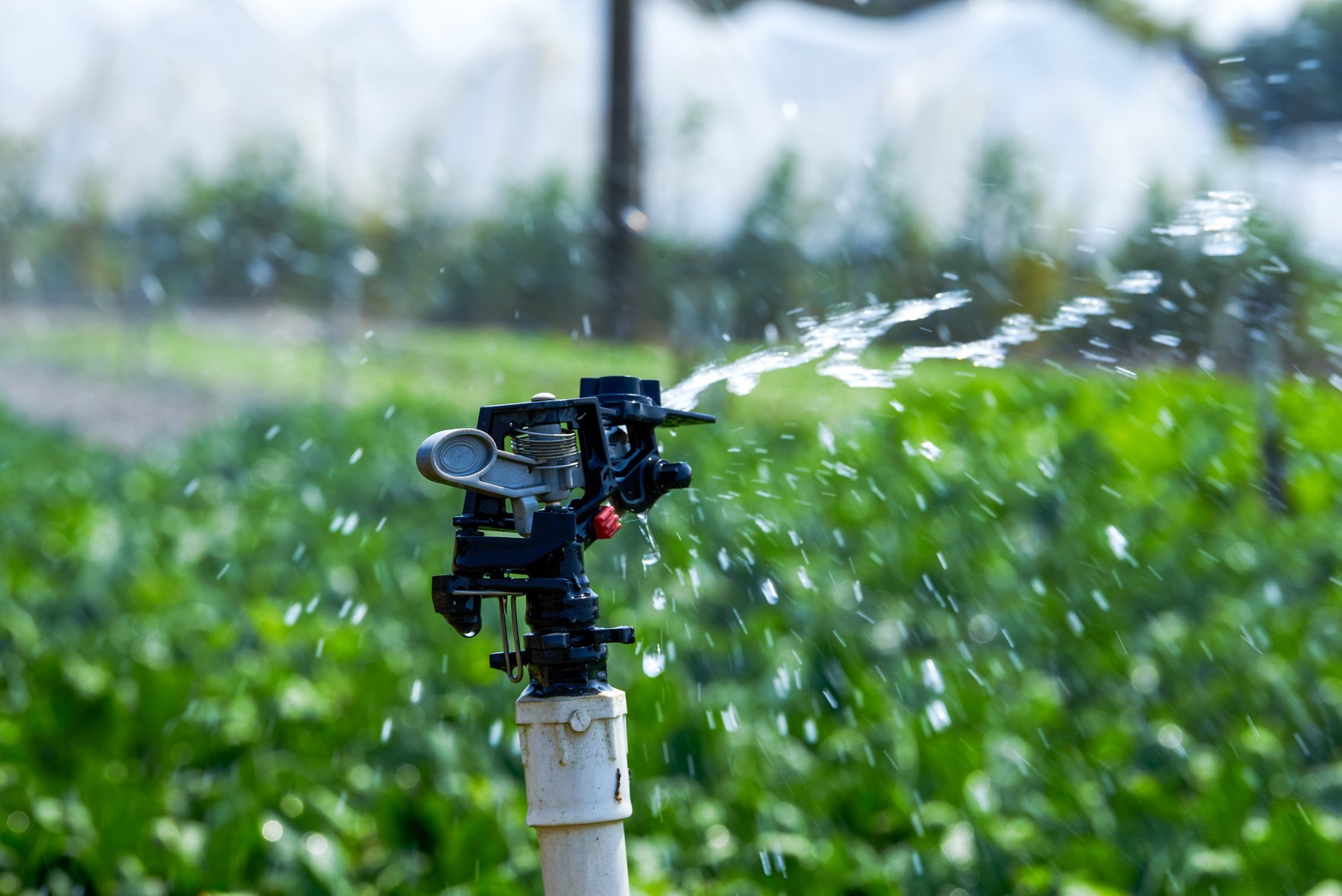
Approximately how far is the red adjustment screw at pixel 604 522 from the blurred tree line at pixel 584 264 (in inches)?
95.6

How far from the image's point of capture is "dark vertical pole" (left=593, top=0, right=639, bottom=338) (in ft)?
25.4

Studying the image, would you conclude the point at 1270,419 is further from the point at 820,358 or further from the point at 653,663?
the point at 653,663

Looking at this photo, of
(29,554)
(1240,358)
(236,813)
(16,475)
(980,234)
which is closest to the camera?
(236,813)

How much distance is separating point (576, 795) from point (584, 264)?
1757 centimetres

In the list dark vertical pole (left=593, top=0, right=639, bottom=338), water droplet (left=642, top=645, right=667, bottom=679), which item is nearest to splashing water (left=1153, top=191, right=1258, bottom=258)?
dark vertical pole (left=593, top=0, right=639, bottom=338)

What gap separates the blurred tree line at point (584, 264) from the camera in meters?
9.17

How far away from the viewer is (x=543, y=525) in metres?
1.00

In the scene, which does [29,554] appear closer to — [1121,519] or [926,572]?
[926,572]

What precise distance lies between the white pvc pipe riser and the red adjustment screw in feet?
0.43

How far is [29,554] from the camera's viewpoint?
557 cm

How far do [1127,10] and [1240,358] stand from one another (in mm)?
6470

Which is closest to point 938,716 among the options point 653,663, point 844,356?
point 844,356

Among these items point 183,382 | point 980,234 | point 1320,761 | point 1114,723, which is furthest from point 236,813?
point 183,382

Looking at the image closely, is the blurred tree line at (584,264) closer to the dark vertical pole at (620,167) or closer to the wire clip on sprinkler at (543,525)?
the dark vertical pole at (620,167)
